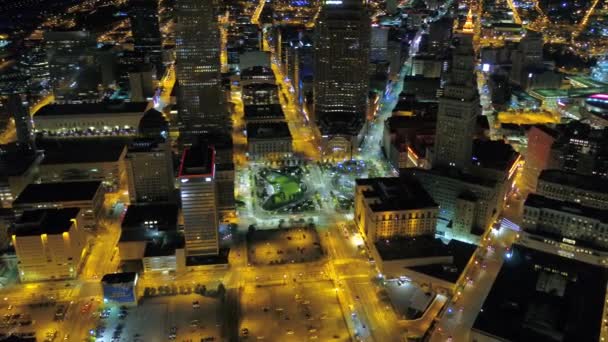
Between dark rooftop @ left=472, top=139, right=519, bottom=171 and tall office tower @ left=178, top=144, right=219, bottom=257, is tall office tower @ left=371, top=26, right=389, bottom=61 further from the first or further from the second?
tall office tower @ left=178, top=144, right=219, bottom=257

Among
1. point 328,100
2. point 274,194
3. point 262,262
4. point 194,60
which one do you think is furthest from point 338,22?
point 262,262

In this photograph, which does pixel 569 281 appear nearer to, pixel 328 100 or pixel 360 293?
pixel 360 293

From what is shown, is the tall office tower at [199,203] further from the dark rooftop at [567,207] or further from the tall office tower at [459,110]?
the dark rooftop at [567,207]

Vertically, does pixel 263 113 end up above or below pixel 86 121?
below

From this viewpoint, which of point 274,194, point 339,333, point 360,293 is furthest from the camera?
point 274,194

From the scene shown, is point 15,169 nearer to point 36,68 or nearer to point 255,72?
point 255,72

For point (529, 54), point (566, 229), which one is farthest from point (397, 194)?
point (529, 54)
